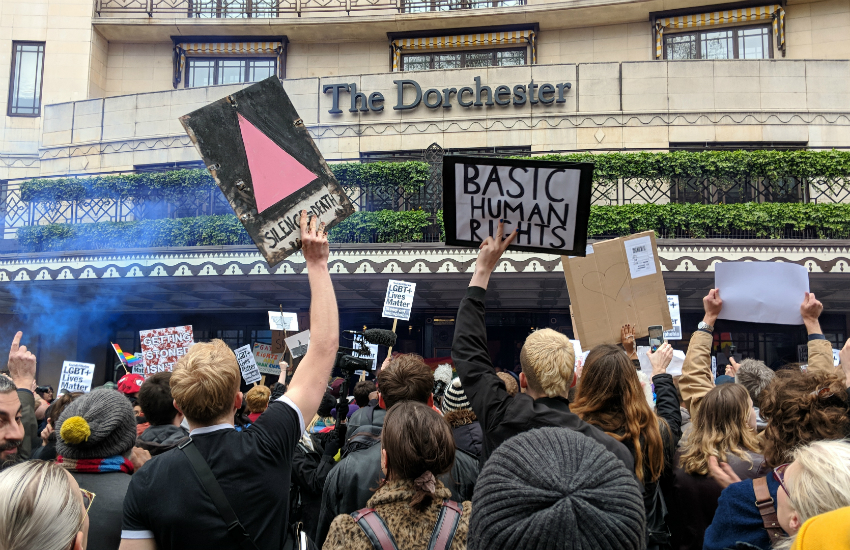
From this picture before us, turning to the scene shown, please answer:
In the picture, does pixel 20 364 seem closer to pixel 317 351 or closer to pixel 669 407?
pixel 317 351

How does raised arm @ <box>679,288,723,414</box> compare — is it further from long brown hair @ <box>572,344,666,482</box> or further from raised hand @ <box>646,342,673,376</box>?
long brown hair @ <box>572,344,666,482</box>

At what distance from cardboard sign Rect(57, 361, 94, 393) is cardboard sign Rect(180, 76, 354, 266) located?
8.50m

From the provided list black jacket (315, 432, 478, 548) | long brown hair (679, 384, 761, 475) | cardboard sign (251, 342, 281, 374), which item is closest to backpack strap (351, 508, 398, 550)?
black jacket (315, 432, 478, 548)

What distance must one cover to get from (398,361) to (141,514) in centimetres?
193

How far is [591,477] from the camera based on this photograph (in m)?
1.37

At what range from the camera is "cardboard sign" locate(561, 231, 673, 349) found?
18.6 ft

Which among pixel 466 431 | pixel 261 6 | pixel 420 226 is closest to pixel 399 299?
pixel 420 226

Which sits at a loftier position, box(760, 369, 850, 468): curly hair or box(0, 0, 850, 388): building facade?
box(0, 0, 850, 388): building facade

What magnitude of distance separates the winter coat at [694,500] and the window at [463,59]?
17222 mm

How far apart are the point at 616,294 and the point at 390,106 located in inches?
488

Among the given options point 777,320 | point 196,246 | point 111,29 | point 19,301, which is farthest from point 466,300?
point 111,29

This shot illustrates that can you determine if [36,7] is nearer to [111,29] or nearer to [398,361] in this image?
[111,29]

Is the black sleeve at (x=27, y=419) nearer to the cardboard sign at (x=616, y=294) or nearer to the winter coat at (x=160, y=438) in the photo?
the winter coat at (x=160, y=438)

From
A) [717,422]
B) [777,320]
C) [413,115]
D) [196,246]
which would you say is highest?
[413,115]
